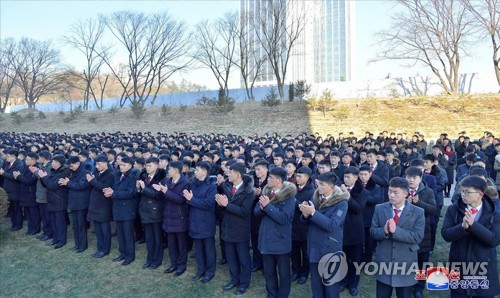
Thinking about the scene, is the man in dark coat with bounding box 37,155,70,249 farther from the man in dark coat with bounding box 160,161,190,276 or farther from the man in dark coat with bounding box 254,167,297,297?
the man in dark coat with bounding box 254,167,297,297

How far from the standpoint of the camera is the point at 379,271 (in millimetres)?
3744

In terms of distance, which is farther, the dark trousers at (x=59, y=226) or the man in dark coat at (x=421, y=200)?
the dark trousers at (x=59, y=226)

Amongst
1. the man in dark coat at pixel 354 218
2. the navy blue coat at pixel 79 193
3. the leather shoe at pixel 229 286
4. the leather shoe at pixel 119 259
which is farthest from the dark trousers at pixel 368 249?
the navy blue coat at pixel 79 193

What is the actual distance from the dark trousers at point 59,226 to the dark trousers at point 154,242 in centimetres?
198

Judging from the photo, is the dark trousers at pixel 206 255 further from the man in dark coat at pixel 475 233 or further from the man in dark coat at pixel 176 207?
the man in dark coat at pixel 475 233

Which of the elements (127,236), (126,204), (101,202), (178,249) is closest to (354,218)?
(178,249)

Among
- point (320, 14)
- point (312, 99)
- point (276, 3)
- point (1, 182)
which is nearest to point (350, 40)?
point (320, 14)

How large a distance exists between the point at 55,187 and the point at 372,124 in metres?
21.0

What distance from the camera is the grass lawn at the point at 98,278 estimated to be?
5.03 m

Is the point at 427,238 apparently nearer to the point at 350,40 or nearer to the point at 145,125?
the point at 145,125

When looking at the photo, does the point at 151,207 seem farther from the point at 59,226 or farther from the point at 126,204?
the point at 59,226

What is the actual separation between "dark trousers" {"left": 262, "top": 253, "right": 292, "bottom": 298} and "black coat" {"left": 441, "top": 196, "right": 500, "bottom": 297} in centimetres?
179

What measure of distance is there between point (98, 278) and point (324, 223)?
12.0 ft

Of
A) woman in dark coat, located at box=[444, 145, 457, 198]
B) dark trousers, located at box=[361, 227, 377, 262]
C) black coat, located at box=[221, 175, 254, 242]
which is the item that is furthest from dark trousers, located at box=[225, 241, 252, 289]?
woman in dark coat, located at box=[444, 145, 457, 198]
